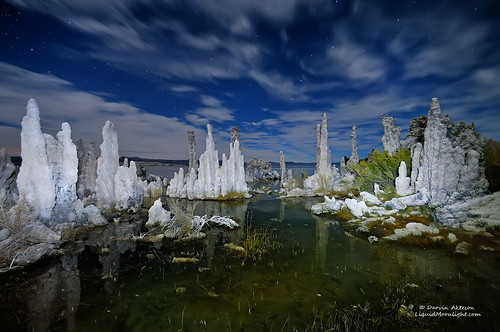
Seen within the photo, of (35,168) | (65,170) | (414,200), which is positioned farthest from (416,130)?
(35,168)

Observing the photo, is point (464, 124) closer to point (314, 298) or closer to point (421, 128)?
point (421, 128)

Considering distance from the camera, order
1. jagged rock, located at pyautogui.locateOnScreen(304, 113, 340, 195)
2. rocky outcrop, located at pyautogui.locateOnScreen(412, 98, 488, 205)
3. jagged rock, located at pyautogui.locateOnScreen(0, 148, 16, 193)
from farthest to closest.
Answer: jagged rock, located at pyautogui.locateOnScreen(304, 113, 340, 195) < jagged rock, located at pyautogui.locateOnScreen(0, 148, 16, 193) < rocky outcrop, located at pyautogui.locateOnScreen(412, 98, 488, 205)

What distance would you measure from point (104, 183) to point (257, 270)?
19.9m

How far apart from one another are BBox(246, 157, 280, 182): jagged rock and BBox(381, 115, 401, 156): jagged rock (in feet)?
136

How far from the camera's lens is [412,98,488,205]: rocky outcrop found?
54.0 feet

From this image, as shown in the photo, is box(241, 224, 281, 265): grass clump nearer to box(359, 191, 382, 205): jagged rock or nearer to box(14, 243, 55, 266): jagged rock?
box(14, 243, 55, 266): jagged rock

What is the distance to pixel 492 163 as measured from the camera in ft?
54.5

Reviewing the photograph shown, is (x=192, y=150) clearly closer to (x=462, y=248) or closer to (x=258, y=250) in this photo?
(x=258, y=250)

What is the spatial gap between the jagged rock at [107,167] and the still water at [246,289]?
9551 millimetres

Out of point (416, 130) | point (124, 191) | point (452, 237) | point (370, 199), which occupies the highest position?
point (416, 130)

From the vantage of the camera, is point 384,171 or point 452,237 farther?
point 384,171

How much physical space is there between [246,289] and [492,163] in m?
21.0

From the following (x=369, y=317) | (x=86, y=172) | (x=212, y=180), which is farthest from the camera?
(x=212, y=180)

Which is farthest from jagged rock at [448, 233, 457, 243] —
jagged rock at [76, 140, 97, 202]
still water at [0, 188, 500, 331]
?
jagged rock at [76, 140, 97, 202]
